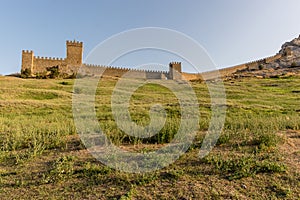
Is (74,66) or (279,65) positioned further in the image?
(279,65)

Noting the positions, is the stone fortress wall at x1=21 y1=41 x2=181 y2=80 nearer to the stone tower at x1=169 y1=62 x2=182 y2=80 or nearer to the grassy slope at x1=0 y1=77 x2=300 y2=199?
the stone tower at x1=169 y1=62 x2=182 y2=80

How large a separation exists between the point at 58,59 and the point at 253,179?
54.5m

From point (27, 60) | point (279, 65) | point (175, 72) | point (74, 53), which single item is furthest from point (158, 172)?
point (279, 65)

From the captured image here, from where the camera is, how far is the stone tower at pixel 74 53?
176ft

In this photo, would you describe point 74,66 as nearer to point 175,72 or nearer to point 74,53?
point 74,53

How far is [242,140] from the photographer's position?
529 centimetres

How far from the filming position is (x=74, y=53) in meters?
53.9

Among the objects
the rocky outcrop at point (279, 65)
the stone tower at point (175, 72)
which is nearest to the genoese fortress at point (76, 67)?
the stone tower at point (175, 72)

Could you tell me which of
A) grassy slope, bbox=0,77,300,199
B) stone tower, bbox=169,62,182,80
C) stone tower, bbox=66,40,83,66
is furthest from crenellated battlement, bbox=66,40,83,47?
grassy slope, bbox=0,77,300,199

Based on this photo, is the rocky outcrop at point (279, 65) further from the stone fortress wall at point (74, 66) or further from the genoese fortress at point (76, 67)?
the stone fortress wall at point (74, 66)

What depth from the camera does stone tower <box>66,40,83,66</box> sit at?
176 feet

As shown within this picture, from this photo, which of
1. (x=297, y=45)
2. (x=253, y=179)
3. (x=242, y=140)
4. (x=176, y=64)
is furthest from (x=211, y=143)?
(x=297, y=45)

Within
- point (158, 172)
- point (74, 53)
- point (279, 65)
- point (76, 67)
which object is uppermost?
point (74, 53)

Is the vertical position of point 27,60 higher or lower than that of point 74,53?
lower
